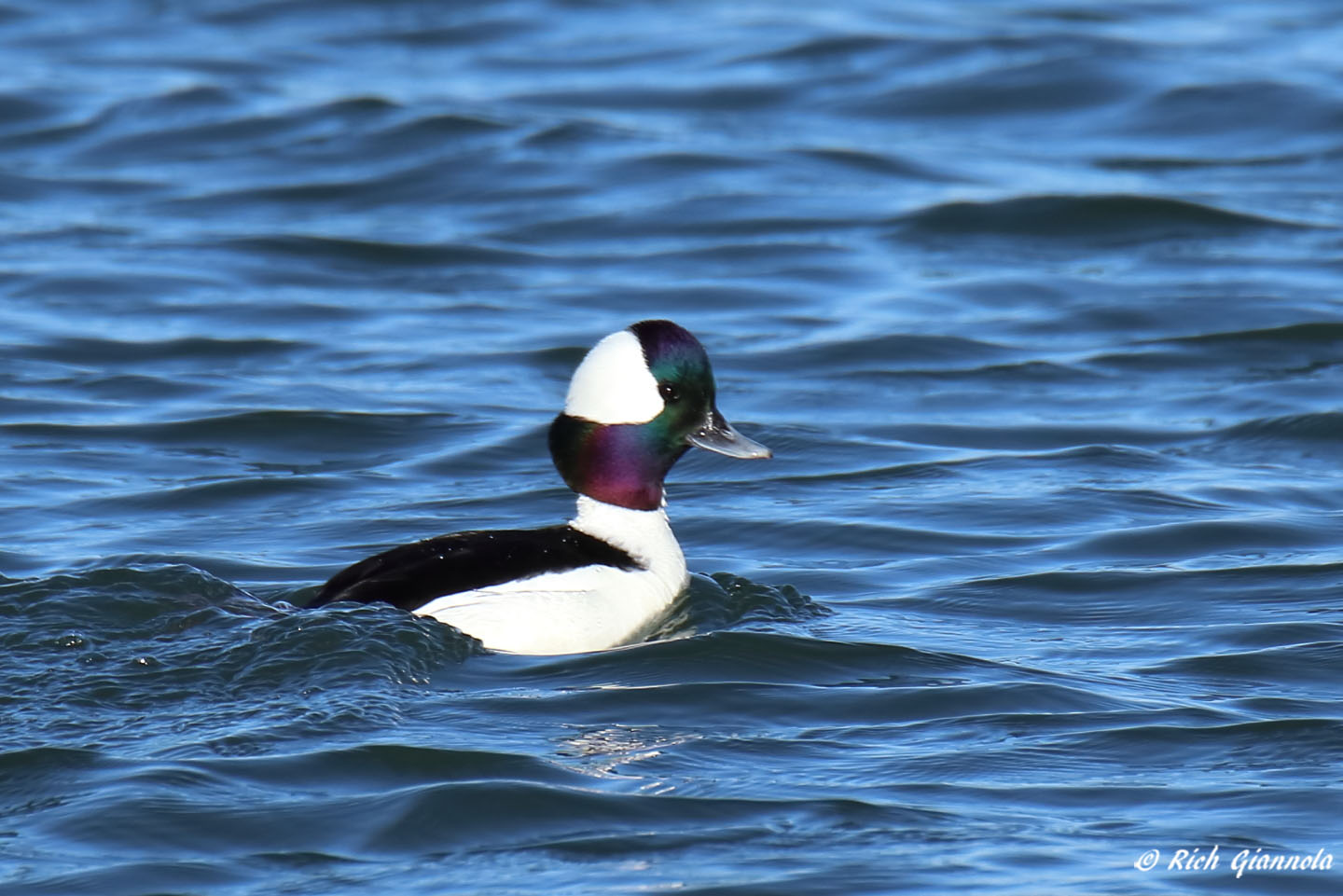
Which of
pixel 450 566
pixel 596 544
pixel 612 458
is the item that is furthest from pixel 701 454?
pixel 450 566

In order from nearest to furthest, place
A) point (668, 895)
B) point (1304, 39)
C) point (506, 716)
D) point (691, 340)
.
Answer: point (668, 895), point (506, 716), point (691, 340), point (1304, 39)

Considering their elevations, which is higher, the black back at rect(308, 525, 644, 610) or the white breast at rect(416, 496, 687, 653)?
the black back at rect(308, 525, 644, 610)

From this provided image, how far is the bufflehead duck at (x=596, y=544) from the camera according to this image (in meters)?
7.11

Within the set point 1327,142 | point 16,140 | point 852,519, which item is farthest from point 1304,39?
point 852,519

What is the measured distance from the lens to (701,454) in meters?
10.9

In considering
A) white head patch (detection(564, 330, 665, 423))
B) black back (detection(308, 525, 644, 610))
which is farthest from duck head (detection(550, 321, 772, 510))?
black back (detection(308, 525, 644, 610))

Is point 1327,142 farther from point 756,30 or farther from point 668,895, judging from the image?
point 668,895

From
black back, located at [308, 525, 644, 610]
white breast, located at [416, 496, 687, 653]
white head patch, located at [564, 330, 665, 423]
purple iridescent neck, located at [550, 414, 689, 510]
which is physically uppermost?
white head patch, located at [564, 330, 665, 423]

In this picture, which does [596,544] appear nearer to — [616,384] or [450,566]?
[616,384]

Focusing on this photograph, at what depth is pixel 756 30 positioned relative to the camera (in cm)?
2084

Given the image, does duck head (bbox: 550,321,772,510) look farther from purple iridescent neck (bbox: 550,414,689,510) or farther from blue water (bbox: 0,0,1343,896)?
blue water (bbox: 0,0,1343,896)

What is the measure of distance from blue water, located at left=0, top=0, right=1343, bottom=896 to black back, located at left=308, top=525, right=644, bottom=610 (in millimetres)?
159

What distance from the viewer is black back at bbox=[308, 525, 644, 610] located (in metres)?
7.05

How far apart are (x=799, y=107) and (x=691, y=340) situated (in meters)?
11.0
